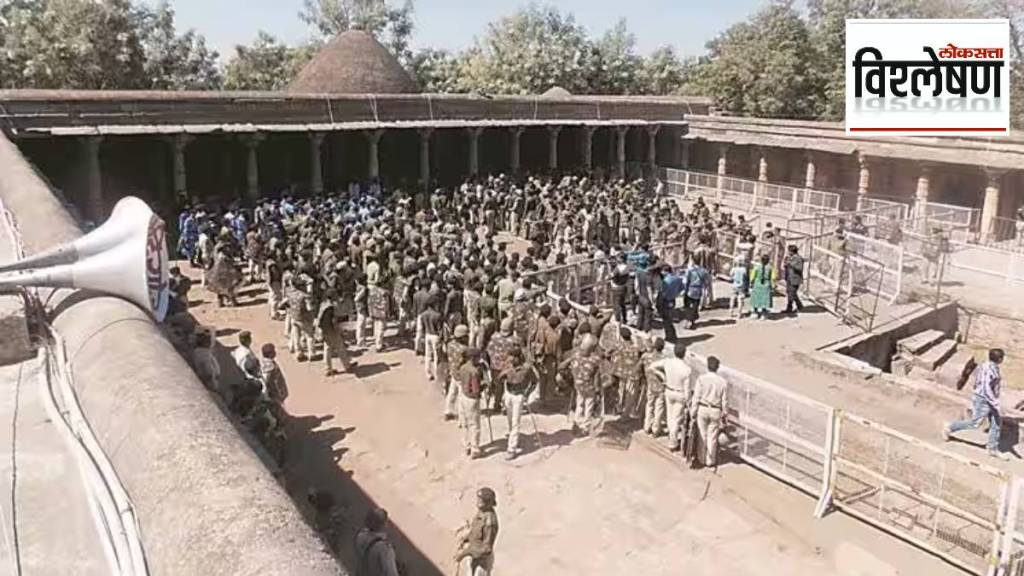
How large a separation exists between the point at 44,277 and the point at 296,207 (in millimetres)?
13652

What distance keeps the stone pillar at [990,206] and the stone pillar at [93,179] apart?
2093 centimetres

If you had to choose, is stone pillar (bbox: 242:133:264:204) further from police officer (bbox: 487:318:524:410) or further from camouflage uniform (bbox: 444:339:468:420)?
police officer (bbox: 487:318:524:410)

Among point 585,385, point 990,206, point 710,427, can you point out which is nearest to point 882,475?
point 710,427

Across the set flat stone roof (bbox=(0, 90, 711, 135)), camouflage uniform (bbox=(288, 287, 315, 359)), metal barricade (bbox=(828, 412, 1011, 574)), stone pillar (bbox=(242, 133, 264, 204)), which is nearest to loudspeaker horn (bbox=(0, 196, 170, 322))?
metal barricade (bbox=(828, 412, 1011, 574))

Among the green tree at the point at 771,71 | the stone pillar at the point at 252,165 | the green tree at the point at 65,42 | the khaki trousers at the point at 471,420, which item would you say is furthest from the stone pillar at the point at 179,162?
the green tree at the point at 771,71

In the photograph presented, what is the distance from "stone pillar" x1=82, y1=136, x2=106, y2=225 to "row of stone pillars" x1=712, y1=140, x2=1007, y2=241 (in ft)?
55.6

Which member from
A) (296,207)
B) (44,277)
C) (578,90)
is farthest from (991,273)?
(578,90)

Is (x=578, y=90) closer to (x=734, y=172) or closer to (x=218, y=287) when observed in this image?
(x=734, y=172)

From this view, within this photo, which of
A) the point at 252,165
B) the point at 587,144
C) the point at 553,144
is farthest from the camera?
the point at 587,144

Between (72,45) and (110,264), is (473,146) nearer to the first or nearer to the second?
(72,45)

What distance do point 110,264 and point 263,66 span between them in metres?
41.0

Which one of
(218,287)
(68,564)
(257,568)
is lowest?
(218,287)

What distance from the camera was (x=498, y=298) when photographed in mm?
11297

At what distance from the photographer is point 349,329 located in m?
13.1
